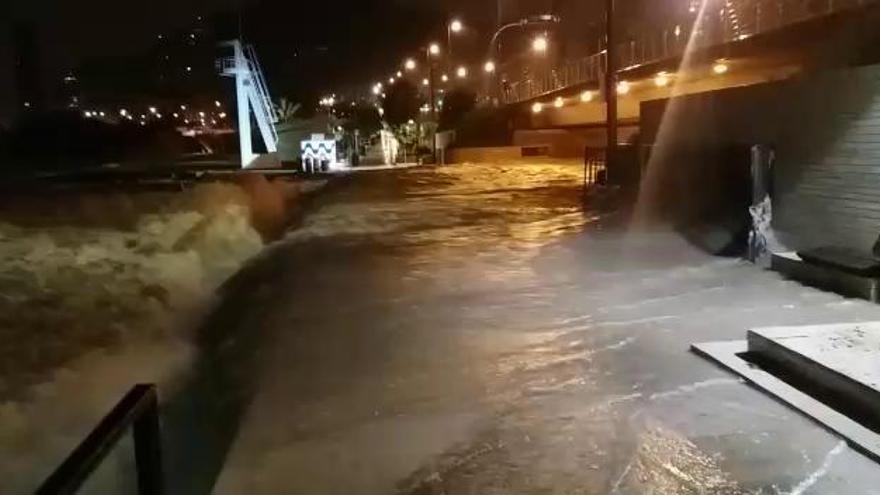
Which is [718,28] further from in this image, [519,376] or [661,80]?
[519,376]

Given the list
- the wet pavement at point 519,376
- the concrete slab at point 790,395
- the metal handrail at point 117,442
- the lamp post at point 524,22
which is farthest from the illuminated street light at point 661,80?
the metal handrail at point 117,442

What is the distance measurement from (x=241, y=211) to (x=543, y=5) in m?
70.9

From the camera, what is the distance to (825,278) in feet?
34.9

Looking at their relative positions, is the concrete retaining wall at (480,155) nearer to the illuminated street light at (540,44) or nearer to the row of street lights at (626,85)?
the row of street lights at (626,85)

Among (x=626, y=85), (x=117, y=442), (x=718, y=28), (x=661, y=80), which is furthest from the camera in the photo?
(x=626, y=85)

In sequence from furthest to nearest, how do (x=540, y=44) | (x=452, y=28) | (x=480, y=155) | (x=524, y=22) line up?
(x=540, y=44)
(x=452, y=28)
(x=524, y=22)
(x=480, y=155)

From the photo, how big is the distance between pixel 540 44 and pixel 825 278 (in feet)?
231

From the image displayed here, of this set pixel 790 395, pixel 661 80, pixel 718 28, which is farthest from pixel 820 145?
pixel 661 80

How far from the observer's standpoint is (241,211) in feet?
90.4

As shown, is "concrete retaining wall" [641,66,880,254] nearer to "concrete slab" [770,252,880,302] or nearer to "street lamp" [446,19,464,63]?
"concrete slab" [770,252,880,302]

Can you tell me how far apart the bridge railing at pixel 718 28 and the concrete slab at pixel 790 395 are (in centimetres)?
1693

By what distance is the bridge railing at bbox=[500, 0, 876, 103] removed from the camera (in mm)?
24453

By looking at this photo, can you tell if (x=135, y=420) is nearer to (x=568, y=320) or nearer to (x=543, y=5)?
(x=568, y=320)

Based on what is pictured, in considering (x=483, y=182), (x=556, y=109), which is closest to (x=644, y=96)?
(x=556, y=109)
